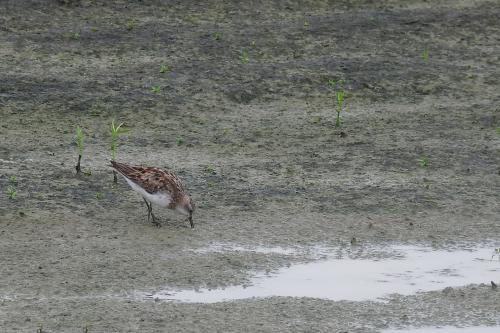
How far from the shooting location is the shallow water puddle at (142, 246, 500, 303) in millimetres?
9914

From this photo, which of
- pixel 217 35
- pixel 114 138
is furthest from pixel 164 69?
pixel 114 138

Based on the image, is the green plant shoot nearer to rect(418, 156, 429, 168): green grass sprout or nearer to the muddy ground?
the muddy ground

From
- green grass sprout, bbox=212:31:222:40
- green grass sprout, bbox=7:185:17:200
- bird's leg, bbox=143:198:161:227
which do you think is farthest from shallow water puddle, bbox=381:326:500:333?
green grass sprout, bbox=212:31:222:40

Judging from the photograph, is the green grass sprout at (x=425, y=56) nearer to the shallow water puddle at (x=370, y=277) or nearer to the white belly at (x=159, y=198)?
the shallow water puddle at (x=370, y=277)

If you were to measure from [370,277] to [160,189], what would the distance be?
7.59 ft

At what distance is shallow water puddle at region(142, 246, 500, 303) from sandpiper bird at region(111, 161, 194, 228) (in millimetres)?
1389

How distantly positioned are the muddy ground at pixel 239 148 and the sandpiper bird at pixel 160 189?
0.26 m

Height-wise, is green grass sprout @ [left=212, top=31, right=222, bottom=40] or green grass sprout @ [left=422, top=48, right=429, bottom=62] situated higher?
green grass sprout @ [left=422, top=48, right=429, bottom=62]

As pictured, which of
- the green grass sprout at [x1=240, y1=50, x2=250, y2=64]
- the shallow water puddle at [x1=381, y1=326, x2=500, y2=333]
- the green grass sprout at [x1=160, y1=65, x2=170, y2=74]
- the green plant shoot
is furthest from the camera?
the green grass sprout at [x1=240, y1=50, x2=250, y2=64]

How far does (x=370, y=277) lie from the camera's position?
10.5 meters

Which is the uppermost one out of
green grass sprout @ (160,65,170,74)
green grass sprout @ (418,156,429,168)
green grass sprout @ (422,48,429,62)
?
green grass sprout @ (422,48,429,62)

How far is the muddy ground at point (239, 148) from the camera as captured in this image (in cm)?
973

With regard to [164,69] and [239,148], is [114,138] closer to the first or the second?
[239,148]

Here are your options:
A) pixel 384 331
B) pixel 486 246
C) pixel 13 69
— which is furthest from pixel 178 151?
pixel 384 331
